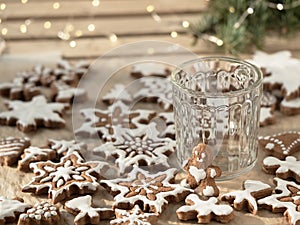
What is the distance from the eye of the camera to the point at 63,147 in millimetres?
1321

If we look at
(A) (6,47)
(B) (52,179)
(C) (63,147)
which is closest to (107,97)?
(C) (63,147)

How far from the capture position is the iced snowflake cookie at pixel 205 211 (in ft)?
3.70

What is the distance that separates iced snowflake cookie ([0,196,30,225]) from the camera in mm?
1140

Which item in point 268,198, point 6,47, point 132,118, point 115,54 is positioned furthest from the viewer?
point 6,47

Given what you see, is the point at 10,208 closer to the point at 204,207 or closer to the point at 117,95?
the point at 204,207

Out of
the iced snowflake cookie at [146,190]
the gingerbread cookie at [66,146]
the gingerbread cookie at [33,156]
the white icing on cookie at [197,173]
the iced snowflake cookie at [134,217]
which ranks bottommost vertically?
the iced snowflake cookie at [134,217]

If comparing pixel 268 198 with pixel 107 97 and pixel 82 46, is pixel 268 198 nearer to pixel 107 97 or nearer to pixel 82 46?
pixel 107 97

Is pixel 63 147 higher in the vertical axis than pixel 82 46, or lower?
lower

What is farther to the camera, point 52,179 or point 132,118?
point 132,118

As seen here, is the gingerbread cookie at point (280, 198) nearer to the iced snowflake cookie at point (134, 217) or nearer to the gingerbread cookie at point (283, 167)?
the gingerbread cookie at point (283, 167)

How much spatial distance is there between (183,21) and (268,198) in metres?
0.83

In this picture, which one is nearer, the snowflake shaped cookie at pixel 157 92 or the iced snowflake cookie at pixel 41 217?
the iced snowflake cookie at pixel 41 217

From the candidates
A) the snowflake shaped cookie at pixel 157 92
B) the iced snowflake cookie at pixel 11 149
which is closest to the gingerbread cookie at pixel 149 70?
the snowflake shaped cookie at pixel 157 92

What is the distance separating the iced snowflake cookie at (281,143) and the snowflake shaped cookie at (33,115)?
0.39 m
